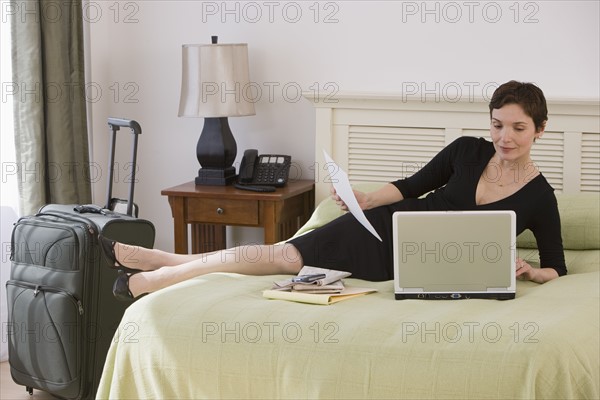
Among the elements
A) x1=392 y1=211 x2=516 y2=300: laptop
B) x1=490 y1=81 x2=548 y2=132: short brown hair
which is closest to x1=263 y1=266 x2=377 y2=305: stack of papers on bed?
x1=392 y1=211 x2=516 y2=300: laptop

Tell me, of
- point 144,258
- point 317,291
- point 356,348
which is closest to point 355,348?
point 356,348

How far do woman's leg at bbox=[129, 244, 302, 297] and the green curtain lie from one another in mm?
1032

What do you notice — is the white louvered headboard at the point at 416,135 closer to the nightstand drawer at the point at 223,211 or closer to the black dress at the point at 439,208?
the nightstand drawer at the point at 223,211

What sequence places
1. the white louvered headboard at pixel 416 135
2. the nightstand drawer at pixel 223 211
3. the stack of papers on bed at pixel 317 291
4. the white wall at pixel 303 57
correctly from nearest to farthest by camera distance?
1. the stack of papers on bed at pixel 317 291
2. the white louvered headboard at pixel 416 135
3. the white wall at pixel 303 57
4. the nightstand drawer at pixel 223 211

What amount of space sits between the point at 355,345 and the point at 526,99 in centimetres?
106

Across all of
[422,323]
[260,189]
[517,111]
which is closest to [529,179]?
[517,111]

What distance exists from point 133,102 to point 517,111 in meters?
2.01

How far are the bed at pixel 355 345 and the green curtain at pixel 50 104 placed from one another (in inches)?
48.5

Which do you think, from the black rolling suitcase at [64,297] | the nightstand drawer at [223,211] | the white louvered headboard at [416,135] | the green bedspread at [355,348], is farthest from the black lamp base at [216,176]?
the green bedspread at [355,348]

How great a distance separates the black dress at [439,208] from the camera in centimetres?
279

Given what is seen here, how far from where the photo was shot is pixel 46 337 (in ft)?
10.3

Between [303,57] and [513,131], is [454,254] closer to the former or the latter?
[513,131]

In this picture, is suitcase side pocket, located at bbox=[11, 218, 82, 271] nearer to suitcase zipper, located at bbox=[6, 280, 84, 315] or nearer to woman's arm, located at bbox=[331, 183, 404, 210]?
suitcase zipper, located at bbox=[6, 280, 84, 315]

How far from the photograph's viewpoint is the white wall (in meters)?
3.58
